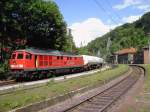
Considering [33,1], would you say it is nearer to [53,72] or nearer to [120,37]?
[53,72]

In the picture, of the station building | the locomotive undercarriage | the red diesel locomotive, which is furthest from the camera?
the station building

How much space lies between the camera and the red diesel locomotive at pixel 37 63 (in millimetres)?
35688

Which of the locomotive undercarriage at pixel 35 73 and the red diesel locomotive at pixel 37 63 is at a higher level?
the red diesel locomotive at pixel 37 63

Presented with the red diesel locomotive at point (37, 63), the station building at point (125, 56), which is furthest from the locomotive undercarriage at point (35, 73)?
the station building at point (125, 56)

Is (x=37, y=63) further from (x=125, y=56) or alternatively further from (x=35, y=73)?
(x=125, y=56)

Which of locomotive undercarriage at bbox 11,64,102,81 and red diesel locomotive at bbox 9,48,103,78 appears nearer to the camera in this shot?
locomotive undercarriage at bbox 11,64,102,81

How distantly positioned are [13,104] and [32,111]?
99 cm

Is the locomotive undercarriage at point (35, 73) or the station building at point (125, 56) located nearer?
the locomotive undercarriage at point (35, 73)

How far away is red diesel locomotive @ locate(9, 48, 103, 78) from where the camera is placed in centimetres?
3569

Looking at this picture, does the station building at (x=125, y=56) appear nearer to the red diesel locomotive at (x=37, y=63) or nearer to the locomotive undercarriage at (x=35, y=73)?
the locomotive undercarriage at (x=35, y=73)

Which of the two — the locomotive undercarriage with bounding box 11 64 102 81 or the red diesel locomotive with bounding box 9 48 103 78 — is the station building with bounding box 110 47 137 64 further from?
the red diesel locomotive with bounding box 9 48 103 78

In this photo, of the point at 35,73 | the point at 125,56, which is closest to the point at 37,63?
the point at 35,73

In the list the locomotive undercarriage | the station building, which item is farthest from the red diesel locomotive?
the station building

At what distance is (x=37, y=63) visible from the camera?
1497 inches
